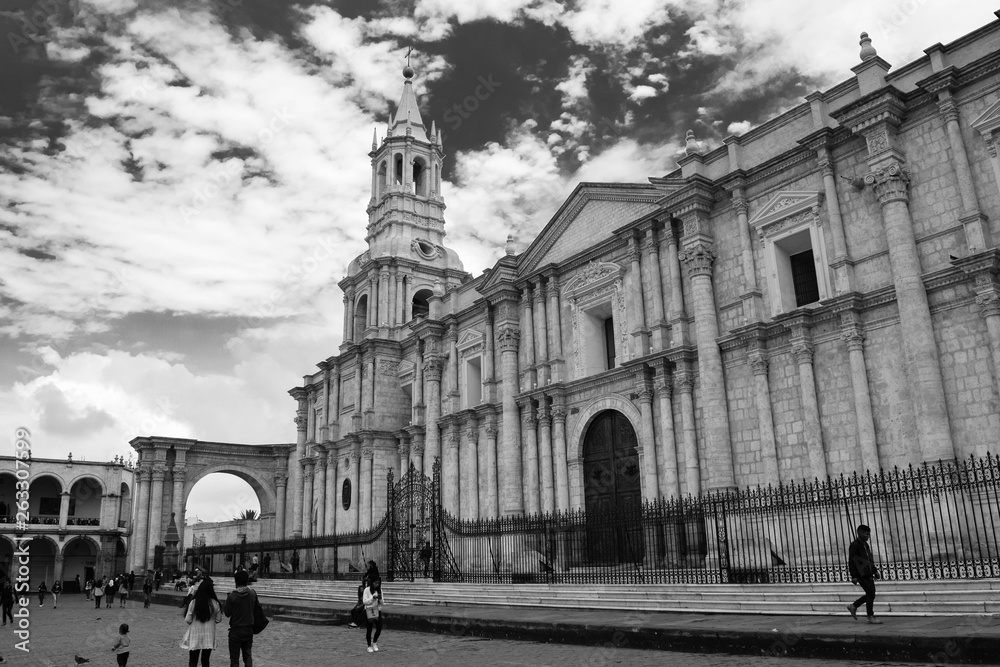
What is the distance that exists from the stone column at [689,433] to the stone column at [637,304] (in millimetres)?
1454

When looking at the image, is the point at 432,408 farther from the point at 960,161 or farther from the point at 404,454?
the point at 960,161

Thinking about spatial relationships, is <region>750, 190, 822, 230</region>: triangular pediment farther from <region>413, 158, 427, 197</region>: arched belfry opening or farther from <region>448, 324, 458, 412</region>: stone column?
<region>413, 158, 427, 197</region>: arched belfry opening

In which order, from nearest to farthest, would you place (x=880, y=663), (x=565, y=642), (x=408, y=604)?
(x=880, y=663)
(x=565, y=642)
(x=408, y=604)

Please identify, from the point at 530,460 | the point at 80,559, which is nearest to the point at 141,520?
the point at 80,559

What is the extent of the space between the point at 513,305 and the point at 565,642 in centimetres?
1555

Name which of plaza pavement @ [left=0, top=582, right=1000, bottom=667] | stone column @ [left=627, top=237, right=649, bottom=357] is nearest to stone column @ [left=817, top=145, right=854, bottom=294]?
stone column @ [left=627, top=237, right=649, bottom=357]

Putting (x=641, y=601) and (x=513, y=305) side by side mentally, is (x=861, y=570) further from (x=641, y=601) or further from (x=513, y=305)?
(x=513, y=305)

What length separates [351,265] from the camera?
37500mm

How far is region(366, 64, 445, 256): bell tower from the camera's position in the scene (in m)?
35.9

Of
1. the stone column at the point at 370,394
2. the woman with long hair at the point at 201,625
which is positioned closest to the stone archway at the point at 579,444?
the stone column at the point at 370,394

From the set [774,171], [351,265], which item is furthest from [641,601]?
[351,265]

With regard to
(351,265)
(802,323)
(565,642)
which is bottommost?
(565,642)

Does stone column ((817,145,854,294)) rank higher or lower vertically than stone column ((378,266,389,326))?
lower

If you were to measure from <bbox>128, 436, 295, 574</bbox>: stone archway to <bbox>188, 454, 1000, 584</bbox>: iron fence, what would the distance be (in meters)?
15.0
